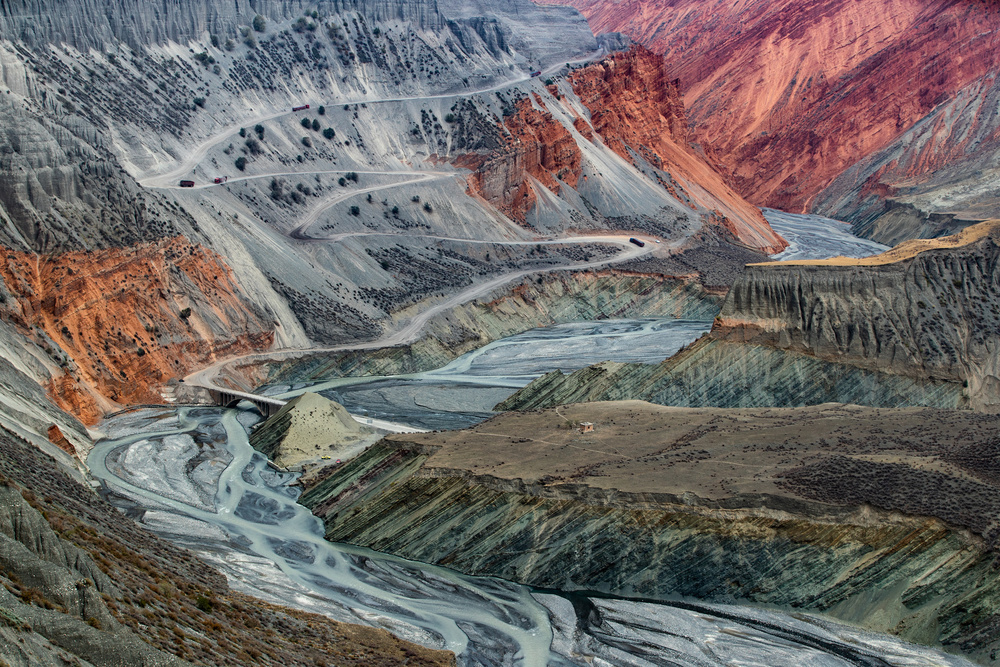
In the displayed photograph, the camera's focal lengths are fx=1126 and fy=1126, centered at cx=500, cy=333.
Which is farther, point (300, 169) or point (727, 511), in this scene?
point (300, 169)

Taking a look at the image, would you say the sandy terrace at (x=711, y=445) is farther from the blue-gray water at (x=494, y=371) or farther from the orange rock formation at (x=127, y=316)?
the orange rock formation at (x=127, y=316)

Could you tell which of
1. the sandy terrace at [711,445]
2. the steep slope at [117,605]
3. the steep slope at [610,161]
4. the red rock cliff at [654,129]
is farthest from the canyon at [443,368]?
the red rock cliff at [654,129]

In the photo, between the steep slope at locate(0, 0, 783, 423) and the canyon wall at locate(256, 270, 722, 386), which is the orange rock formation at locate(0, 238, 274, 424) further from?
the canyon wall at locate(256, 270, 722, 386)

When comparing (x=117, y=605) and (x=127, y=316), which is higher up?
(x=127, y=316)

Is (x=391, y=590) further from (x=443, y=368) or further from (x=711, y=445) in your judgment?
(x=443, y=368)

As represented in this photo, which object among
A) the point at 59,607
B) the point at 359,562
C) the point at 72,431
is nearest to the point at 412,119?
the point at 72,431

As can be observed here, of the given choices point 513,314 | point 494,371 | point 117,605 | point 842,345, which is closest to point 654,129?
point 513,314
